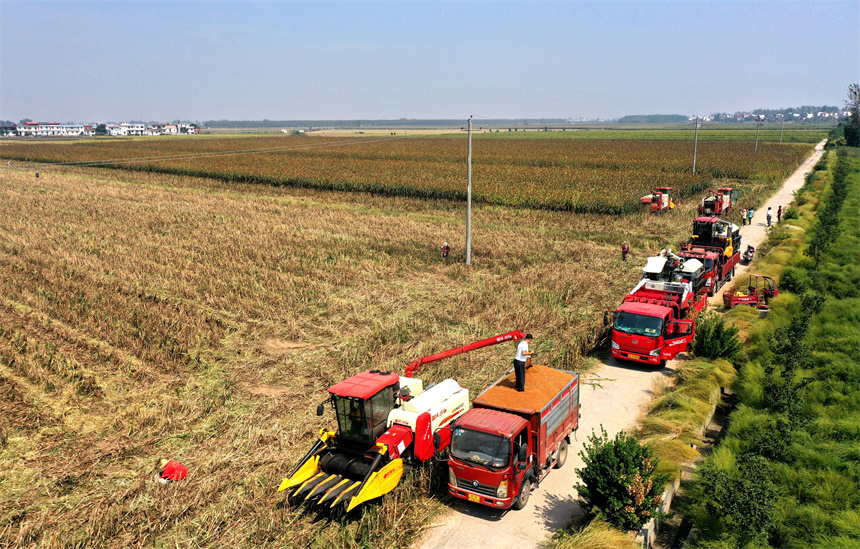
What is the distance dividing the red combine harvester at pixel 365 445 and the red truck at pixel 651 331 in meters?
8.23

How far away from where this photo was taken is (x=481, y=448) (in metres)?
10.7

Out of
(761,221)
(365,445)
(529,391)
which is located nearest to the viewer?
(365,445)

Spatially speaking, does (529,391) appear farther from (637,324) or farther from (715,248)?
(715,248)

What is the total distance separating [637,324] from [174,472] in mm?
13535

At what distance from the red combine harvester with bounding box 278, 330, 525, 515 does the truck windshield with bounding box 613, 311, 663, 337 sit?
8.36 m

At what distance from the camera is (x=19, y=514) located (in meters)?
10.7

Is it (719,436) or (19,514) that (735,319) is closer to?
(719,436)

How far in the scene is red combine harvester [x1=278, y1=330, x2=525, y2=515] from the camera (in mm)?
10477

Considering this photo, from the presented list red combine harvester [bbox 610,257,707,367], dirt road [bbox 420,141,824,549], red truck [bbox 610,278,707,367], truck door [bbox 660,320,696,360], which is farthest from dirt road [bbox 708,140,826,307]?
dirt road [bbox 420,141,824,549]

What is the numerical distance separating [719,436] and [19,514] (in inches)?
603

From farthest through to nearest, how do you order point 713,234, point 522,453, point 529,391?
point 713,234
point 529,391
point 522,453

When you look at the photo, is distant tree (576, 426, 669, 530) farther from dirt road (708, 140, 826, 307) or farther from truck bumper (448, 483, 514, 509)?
dirt road (708, 140, 826, 307)

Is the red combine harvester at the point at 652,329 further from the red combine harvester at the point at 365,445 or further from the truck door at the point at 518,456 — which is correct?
the red combine harvester at the point at 365,445

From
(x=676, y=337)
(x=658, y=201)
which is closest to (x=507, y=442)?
(x=676, y=337)
